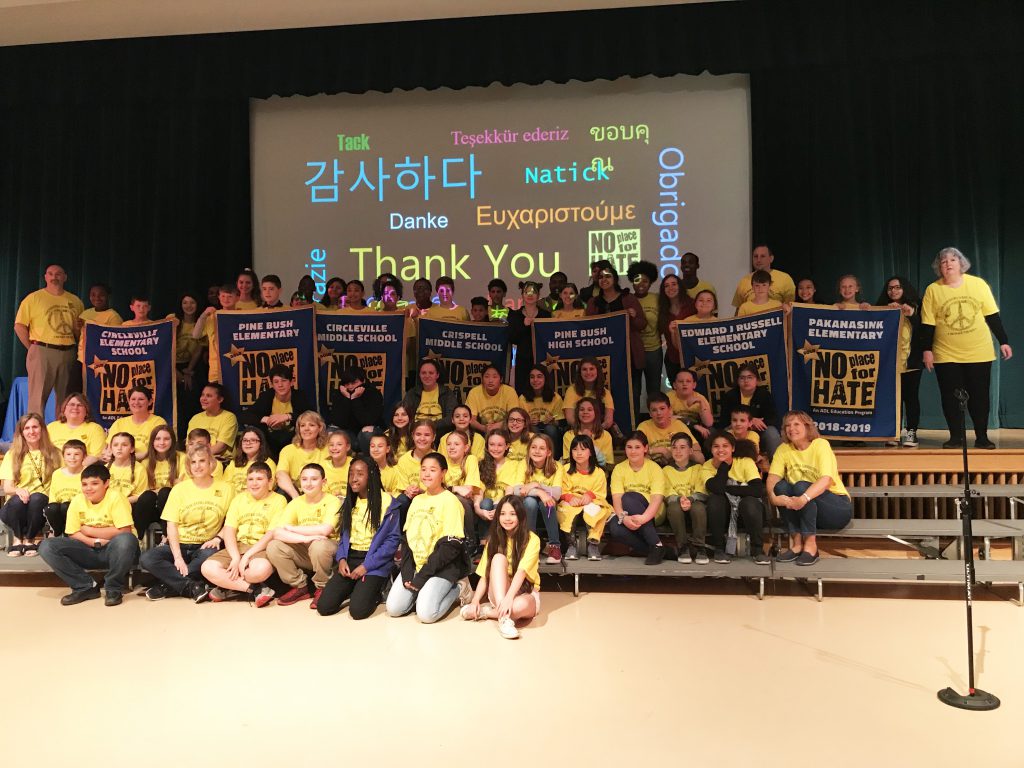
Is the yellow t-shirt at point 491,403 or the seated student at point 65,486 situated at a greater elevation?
the yellow t-shirt at point 491,403

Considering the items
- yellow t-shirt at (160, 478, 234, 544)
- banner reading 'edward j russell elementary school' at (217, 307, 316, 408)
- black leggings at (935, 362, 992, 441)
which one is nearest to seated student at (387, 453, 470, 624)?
yellow t-shirt at (160, 478, 234, 544)

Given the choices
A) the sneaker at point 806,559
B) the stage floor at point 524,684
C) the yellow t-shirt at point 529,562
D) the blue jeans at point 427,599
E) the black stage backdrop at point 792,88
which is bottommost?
the stage floor at point 524,684

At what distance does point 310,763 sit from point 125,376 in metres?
4.99

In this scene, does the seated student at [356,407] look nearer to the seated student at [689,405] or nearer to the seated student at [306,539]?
the seated student at [306,539]

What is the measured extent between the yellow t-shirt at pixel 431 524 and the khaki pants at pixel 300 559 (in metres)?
0.54

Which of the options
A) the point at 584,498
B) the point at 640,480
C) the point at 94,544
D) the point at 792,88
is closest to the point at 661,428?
the point at 640,480

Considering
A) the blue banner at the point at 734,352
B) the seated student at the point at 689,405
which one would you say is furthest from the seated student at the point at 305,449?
the blue banner at the point at 734,352

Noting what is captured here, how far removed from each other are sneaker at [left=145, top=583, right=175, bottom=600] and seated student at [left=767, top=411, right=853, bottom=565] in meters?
3.87

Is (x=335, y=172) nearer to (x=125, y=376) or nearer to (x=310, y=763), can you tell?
(x=125, y=376)

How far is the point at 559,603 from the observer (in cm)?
491

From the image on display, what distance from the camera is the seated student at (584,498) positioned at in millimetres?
5191

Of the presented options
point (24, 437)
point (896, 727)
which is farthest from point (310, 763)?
point (24, 437)

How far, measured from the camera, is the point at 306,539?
4992 mm

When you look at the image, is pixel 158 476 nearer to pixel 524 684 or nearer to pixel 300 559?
pixel 300 559
